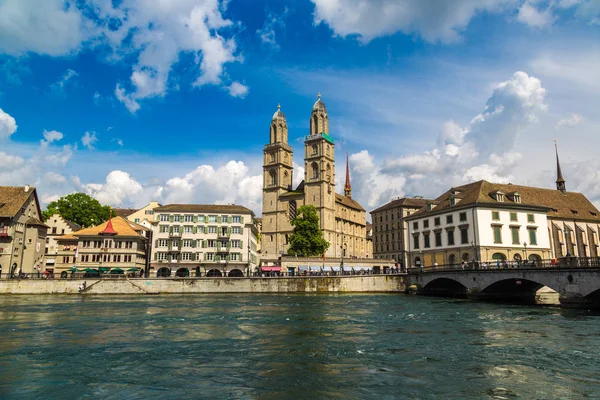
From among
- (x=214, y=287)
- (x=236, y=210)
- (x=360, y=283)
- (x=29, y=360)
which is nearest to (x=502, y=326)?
(x=29, y=360)

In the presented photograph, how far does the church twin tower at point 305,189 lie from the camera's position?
95812mm

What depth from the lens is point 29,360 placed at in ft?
54.7

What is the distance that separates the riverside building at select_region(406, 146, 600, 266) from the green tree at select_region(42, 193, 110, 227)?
207 feet

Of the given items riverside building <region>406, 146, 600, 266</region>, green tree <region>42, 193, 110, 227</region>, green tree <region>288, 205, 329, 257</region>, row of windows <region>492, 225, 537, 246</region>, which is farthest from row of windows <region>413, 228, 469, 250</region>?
green tree <region>42, 193, 110, 227</region>

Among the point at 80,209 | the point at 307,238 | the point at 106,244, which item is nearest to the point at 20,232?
the point at 106,244

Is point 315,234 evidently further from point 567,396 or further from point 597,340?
point 567,396

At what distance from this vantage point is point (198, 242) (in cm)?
7994

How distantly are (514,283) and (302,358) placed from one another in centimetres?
3596

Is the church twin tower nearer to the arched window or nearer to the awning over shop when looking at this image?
the arched window

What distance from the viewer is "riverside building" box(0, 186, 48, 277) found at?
210ft

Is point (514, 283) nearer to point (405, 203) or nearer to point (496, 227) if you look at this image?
point (496, 227)

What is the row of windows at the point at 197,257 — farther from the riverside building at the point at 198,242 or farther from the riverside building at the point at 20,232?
the riverside building at the point at 20,232

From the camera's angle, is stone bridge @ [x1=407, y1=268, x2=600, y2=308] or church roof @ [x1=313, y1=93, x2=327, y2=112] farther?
church roof @ [x1=313, y1=93, x2=327, y2=112]

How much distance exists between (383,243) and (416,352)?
92665 millimetres
